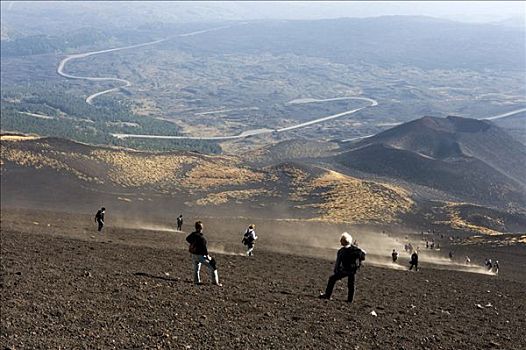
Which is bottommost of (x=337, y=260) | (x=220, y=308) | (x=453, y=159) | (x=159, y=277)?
(x=453, y=159)

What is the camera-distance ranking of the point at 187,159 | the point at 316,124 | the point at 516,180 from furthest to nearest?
the point at 316,124, the point at 516,180, the point at 187,159

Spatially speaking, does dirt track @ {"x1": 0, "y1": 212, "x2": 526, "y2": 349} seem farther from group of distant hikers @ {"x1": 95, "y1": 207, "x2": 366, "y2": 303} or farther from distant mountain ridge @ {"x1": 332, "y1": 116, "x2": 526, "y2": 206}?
distant mountain ridge @ {"x1": 332, "y1": 116, "x2": 526, "y2": 206}

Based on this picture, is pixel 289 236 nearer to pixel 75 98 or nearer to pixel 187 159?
pixel 187 159

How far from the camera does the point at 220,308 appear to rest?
496 inches

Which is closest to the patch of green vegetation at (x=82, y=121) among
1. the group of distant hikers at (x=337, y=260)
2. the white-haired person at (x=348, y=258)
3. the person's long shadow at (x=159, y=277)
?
the person's long shadow at (x=159, y=277)

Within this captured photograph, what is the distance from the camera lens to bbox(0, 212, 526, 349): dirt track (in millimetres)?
10750

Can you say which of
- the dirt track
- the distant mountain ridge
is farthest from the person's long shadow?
the distant mountain ridge

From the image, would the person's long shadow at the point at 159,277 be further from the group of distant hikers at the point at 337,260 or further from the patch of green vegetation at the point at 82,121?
the patch of green vegetation at the point at 82,121

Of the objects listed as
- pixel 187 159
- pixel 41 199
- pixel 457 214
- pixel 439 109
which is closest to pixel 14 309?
pixel 41 199

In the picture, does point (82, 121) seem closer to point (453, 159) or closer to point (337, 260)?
point (453, 159)

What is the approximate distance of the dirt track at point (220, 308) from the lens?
10.8 m

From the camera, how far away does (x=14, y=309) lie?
38.7 feet

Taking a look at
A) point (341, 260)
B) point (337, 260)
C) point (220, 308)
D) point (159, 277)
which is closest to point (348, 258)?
point (341, 260)

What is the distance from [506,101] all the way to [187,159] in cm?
15711
